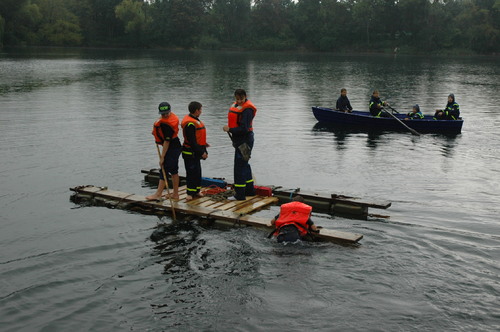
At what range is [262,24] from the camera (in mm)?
122500

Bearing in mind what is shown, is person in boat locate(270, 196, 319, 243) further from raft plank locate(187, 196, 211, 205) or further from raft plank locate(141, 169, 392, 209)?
raft plank locate(187, 196, 211, 205)

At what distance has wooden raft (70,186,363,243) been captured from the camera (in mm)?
10852

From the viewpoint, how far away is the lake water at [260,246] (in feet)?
25.5

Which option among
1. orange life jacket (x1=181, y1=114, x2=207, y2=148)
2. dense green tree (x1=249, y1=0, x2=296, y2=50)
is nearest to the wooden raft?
orange life jacket (x1=181, y1=114, x2=207, y2=148)

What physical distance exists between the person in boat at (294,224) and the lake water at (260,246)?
24cm

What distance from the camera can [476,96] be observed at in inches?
1565

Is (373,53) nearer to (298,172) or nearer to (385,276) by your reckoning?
(298,172)

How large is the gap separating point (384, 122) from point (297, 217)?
16758 millimetres

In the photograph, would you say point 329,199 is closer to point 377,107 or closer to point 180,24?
point 377,107

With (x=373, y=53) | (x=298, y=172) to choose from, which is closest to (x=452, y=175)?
(x=298, y=172)

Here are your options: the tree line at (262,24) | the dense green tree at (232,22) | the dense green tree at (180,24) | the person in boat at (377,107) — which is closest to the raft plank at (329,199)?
the person in boat at (377,107)

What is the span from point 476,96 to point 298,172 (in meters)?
28.2

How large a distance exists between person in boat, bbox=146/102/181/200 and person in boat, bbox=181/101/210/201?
0.21 m

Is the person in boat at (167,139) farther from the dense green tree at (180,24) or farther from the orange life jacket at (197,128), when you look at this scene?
the dense green tree at (180,24)
